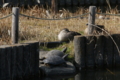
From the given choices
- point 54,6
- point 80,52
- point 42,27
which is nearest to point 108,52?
point 80,52

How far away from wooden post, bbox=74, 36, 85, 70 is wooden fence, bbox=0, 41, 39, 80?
1.17 metres

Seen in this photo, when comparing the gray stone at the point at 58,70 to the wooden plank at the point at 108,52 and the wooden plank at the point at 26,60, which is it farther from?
the wooden plank at the point at 108,52

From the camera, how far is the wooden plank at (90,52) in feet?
26.3

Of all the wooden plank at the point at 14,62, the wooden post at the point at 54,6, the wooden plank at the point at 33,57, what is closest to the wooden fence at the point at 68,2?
the wooden post at the point at 54,6

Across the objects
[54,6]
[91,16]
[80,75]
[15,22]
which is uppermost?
[54,6]

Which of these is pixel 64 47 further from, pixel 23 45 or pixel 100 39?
pixel 23 45

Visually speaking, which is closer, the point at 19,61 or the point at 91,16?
the point at 19,61

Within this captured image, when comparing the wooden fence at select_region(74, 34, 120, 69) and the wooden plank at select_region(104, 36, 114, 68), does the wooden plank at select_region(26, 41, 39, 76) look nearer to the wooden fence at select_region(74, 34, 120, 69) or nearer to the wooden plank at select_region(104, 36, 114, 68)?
the wooden fence at select_region(74, 34, 120, 69)

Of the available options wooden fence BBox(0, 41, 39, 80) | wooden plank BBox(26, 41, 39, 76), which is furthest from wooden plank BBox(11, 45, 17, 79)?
wooden plank BBox(26, 41, 39, 76)

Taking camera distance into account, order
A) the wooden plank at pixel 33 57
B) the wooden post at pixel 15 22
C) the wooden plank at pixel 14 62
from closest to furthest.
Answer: the wooden plank at pixel 14 62
the wooden plank at pixel 33 57
the wooden post at pixel 15 22

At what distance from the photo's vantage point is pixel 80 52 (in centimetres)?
799

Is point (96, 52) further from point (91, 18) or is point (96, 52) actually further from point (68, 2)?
point (68, 2)

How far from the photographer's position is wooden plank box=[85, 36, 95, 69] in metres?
8.02

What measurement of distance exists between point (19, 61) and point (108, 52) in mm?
2493
